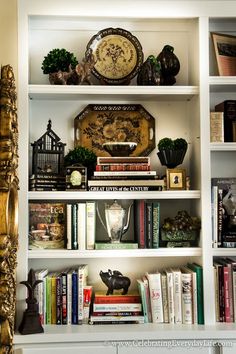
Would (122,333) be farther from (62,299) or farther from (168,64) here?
(168,64)

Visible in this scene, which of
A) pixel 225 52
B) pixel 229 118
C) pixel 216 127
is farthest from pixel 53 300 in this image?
pixel 225 52

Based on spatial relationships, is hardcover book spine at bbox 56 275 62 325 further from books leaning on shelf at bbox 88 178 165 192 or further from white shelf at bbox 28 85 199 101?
white shelf at bbox 28 85 199 101

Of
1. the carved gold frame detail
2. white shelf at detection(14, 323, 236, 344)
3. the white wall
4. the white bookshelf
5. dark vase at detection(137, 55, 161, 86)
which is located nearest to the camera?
the carved gold frame detail

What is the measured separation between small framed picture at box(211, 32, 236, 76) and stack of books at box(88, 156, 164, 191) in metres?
0.69

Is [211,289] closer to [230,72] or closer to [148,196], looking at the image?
[148,196]

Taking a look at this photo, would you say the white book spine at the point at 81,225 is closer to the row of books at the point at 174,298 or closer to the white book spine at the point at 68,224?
the white book spine at the point at 68,224

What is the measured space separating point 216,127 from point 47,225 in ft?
3.35

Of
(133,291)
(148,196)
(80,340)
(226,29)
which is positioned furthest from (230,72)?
(80,340)

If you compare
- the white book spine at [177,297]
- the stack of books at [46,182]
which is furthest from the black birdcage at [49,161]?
the white book spine at [177,297]

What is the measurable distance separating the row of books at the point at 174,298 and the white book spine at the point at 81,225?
1.25 feet

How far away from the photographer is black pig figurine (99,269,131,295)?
7.50 feet

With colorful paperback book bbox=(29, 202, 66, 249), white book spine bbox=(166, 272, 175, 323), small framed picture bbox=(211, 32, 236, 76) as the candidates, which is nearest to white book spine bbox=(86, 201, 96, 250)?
colorful paperback book bbox=(29, 202, 66, 249)

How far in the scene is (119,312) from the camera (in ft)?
7.36

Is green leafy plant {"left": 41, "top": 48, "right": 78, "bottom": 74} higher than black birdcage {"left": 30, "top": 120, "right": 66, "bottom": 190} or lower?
higher
